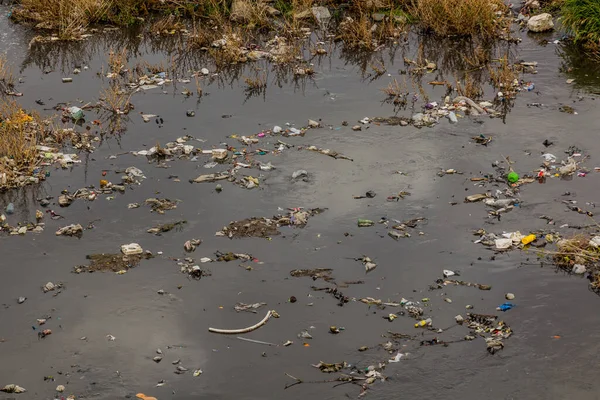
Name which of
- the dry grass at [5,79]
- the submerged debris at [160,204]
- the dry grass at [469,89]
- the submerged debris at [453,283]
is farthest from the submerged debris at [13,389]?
the dry grass at [469,89]

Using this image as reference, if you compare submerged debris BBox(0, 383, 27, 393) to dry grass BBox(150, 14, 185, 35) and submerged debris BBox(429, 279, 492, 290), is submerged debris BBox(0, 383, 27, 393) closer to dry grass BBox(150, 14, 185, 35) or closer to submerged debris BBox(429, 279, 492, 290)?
submerged debris BBox(429, 279, 492, 290)

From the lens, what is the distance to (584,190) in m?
6.70

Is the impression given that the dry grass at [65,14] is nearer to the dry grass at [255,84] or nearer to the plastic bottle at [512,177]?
the dry grass at [255,84]

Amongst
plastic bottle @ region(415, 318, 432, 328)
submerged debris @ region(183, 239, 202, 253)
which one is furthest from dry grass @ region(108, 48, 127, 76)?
plastic bottle @ region(415, 318, 432, 328)

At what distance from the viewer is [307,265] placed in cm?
579

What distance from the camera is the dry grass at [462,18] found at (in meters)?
10.3

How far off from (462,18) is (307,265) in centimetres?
579

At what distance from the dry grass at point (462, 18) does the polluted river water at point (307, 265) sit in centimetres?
172

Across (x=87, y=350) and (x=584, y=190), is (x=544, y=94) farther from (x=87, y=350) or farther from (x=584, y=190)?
(x=87, y=350)

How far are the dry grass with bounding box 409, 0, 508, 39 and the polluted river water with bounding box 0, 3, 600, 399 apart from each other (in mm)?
1724

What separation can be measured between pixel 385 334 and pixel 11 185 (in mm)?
3750

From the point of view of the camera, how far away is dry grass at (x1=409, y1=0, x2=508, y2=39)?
10.3m

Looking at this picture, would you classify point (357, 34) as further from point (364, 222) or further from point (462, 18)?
point (364, 222)

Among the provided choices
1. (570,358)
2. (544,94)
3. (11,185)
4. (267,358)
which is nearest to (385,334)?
(267,358)
